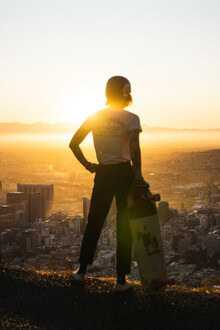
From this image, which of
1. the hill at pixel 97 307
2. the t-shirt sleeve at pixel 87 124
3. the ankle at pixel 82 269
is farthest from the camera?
the ankle at pixel 82 269

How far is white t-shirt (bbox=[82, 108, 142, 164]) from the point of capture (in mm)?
4227

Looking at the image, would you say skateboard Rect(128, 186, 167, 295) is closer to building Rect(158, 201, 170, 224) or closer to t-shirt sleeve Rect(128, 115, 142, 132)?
t-shirt sleeve Rect(128, 115, 142, 132)

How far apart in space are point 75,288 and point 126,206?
41.3 inches

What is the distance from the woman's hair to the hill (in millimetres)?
1957

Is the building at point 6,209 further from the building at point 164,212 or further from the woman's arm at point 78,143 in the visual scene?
the woman's arm at point 78,143

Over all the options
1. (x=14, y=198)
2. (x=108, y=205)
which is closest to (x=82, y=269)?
(x=108, y=205)

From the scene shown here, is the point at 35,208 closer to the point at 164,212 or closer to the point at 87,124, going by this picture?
the point at 164,212

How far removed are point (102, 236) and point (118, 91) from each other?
34146 millimetres

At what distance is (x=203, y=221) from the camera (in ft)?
152

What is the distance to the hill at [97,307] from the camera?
396cm

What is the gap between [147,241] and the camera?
427 centimetres

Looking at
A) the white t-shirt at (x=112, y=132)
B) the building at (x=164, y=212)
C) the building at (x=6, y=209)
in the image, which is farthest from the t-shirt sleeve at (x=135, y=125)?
the building at (x=6, y=209)

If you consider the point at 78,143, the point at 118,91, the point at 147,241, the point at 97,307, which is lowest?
the point at 97,307

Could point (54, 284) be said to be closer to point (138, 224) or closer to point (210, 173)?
point (138, 224)
